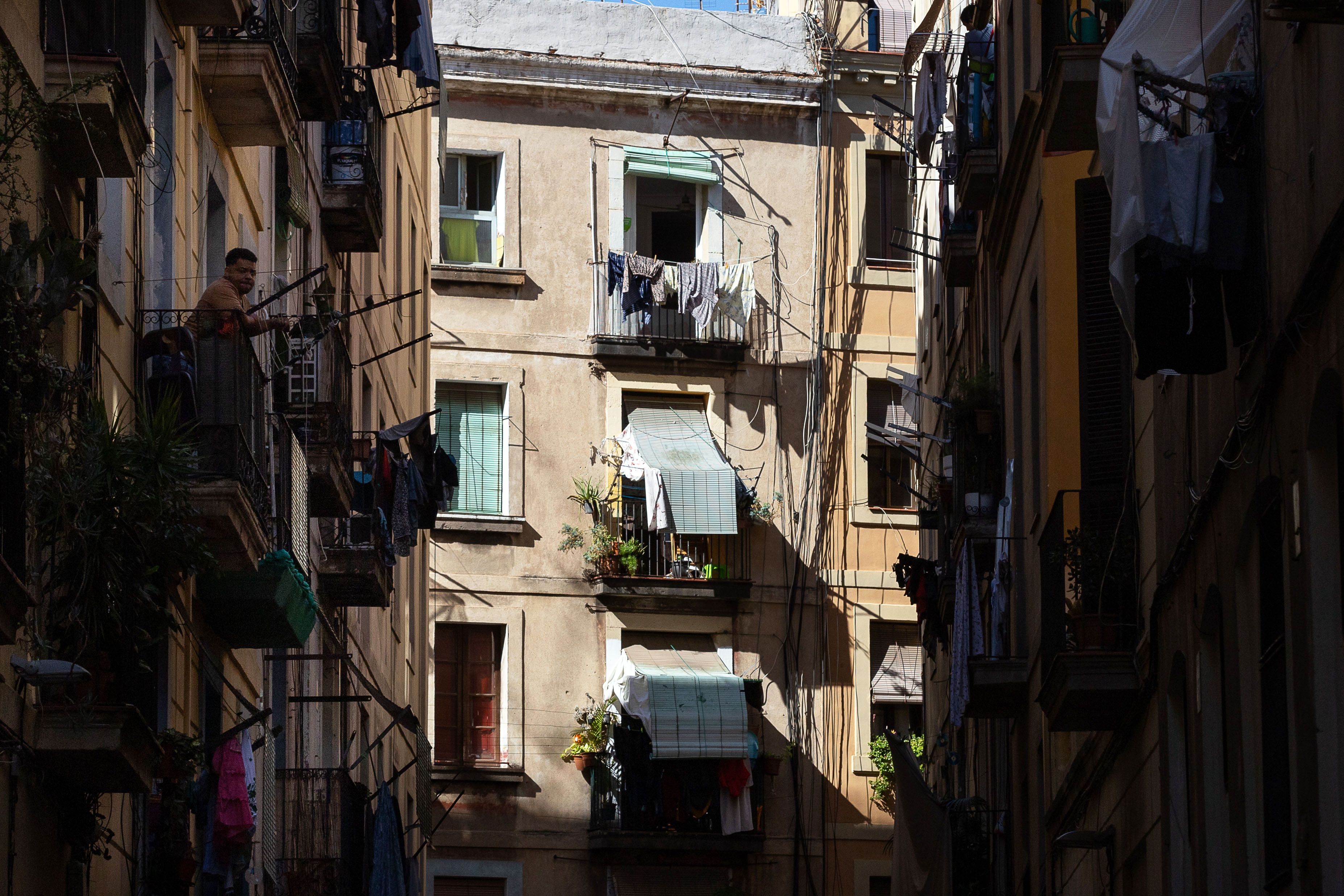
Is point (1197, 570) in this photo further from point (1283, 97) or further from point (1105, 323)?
point (1105, 323)

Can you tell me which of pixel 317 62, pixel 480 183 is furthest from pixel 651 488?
pixel 317 62

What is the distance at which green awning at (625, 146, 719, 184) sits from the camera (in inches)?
1451

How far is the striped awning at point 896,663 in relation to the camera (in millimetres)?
35125

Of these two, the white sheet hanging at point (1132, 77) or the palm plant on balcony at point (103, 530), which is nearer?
the white sheet hanging at point (1132, 77)

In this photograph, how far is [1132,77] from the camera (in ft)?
36.4

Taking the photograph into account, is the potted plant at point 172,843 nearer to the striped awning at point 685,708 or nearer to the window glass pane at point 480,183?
the striped awning at point 685,708

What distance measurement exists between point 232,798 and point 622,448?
20044 millimetres

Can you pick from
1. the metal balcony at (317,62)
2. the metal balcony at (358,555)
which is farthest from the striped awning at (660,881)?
the metal balcony at (317,62)

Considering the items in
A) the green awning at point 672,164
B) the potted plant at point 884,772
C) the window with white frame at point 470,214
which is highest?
the green awning at point 672,164

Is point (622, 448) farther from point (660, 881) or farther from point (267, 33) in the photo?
point (267, 33)

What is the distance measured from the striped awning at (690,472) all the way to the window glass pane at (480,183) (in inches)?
163

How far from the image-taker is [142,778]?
40.1 feet

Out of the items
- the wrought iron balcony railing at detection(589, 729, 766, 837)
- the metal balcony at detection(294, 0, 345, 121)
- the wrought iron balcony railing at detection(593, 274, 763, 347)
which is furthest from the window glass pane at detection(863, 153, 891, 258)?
the metal balcony at detection(294, 0, 345, 121)

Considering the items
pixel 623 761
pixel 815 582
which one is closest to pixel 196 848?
pixel 623 761
